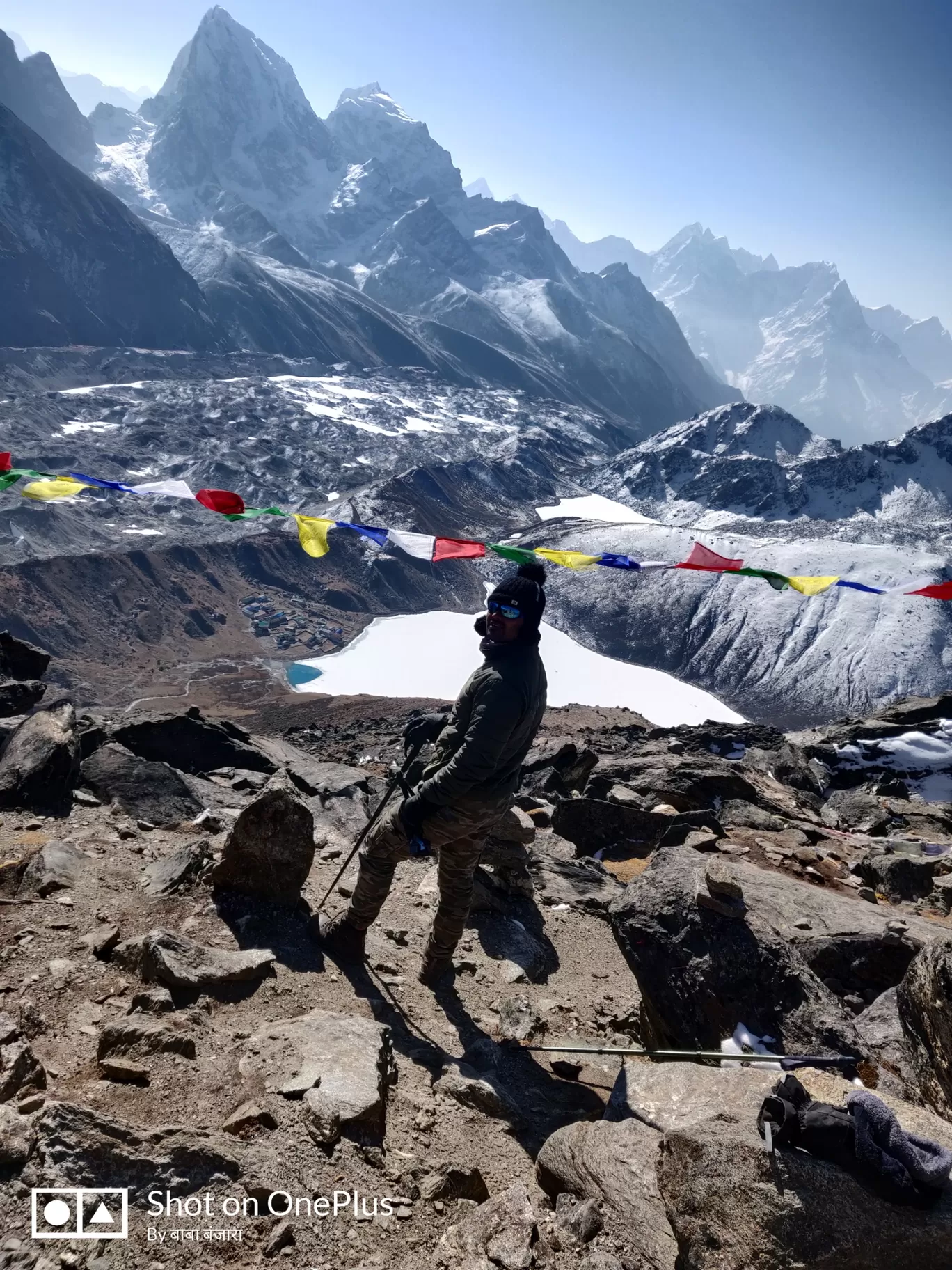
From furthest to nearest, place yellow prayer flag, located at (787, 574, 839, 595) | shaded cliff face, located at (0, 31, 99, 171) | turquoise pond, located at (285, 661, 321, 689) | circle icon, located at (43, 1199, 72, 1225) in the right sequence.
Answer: shaded cliff face, located at (0, 31, 99, 171)
turquoise pond, located at (285, 661, 321, 689)
yellow prayer flag, located at (787, 574, 839, 595)
circle icon, located at (43, 1199, 72, 1225)

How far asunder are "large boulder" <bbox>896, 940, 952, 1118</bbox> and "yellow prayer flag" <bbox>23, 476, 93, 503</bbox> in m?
10.1

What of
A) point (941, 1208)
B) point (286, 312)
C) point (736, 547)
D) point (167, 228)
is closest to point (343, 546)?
point (736, 547)

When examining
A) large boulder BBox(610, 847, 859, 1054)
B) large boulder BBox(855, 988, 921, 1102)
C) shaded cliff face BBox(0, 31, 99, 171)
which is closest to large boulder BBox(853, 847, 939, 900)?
large boulder BBox(855, 988, 921, 1102)

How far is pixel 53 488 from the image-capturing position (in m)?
10.0

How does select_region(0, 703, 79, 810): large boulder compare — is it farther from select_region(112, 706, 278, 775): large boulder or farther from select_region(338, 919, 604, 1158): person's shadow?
select_region(338, 919, 604, 1158): person's shadow

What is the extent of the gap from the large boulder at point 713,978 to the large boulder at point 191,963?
8.10 ft

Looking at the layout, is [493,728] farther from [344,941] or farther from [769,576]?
[769,576]

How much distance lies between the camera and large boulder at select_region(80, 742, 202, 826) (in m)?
7.70

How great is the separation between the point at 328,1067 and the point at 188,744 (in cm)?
762

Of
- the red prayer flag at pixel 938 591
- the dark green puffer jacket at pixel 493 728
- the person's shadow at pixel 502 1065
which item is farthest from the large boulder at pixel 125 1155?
the red prayer flag at pixel 938 591

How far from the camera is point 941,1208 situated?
265cm

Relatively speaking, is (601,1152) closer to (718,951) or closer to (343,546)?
(718,951)

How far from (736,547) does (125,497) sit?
5556 cm

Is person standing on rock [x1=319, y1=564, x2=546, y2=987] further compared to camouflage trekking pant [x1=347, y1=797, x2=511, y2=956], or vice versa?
camouflage trekking pant [x1=347, y1=797, x2=511, y2=956]
